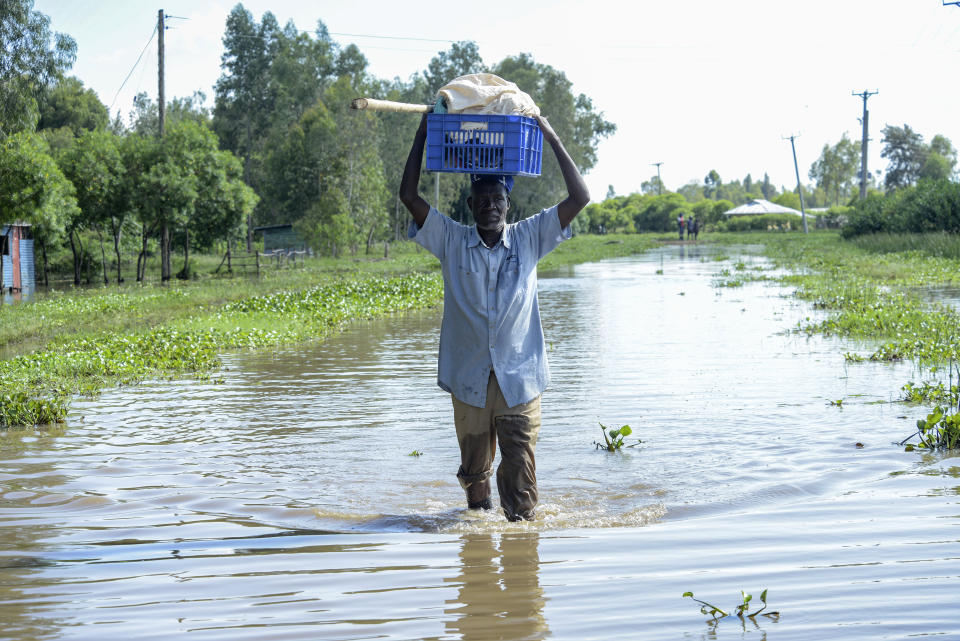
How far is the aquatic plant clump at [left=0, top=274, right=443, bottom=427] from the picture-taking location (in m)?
9.09

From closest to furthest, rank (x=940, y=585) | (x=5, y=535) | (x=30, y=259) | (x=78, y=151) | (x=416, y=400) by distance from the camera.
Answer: (x=940, y=585)
(x=5, y=535)
(x=416, y=400)
(x=78, y=151)
(x=30, y=259)

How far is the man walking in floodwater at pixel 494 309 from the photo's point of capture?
15.3 ft

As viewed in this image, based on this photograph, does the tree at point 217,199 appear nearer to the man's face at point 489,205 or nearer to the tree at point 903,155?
the man's face at point 489,205

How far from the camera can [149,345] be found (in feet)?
40.8

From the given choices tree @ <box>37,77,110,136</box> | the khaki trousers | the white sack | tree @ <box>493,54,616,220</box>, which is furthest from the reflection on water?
tree @ <box>37,77,110,136</box>

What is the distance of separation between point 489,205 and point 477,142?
0.31 metres

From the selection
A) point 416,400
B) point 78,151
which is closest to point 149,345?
point 416,400

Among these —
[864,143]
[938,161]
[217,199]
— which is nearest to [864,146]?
[864,143]

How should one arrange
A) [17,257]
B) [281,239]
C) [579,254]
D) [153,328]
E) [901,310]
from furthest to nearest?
[281,239]
[579,254]
[17,257]
[153,328]
[901,310]

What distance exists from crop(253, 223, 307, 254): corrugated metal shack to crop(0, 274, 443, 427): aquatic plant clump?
29728 millimetres

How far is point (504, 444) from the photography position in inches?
186

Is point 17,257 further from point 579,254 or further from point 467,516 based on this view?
point 467,516

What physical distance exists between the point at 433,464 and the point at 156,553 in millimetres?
2566

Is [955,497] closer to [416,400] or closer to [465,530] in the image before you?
Answer: [465,530]
